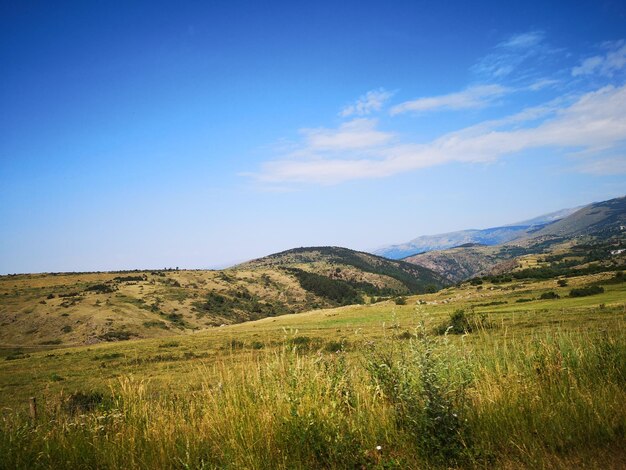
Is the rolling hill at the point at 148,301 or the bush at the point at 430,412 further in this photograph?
the rolling hill at the point at 148,301

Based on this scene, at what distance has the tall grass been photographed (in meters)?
4.60

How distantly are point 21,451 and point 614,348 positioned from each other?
1021 cm

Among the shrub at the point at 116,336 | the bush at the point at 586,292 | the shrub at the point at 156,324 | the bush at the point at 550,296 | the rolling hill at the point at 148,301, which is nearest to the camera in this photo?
the bush at the point at 586,292

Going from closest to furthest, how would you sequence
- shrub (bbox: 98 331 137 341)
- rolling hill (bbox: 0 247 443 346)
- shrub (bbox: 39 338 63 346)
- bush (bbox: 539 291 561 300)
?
bush (bbox: 539 291 561 300) < shrub (bbox: 39 338 63 346) < shrub (bbox: 98 331 137 341) < rolling hill (bbox: 0 247 443 346)

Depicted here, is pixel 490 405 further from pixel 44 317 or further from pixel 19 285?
pixel 19 285

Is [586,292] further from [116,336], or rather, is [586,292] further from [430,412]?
[116,336]

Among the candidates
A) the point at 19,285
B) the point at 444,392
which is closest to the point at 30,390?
the point at 444,392

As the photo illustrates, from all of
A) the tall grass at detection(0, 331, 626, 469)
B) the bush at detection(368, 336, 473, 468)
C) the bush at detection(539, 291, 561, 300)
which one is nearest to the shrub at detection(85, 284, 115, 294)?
the bush at detection(539, 291, 561, 300)

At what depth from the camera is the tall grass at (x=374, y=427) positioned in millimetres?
4598

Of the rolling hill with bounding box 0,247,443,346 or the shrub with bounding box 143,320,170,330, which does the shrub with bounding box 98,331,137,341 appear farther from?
the shrub with bounding box 143,320,170,330

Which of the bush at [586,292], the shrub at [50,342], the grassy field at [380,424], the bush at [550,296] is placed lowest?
the bush at [550,296]

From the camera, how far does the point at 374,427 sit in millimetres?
5293

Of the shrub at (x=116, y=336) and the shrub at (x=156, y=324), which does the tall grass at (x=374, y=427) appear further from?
the shrub at (x=156, y=324)

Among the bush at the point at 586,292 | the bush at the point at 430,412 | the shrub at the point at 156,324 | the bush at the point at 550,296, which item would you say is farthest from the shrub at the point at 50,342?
the bush at the point at 586,292
